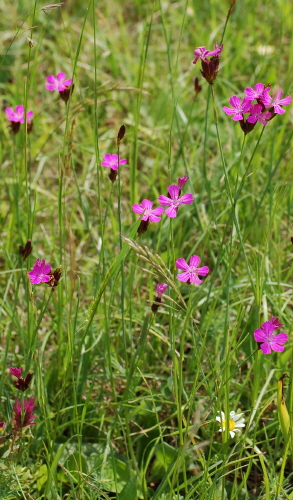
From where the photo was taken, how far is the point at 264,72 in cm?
254

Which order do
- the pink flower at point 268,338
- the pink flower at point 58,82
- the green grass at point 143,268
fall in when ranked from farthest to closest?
the pink flower at point 58,82 → the green grass at point 143,268 → the pink flower at point 268,338

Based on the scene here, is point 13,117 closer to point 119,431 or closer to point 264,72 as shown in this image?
point 119,431

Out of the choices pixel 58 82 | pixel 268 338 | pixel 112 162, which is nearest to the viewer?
pixel 268 338

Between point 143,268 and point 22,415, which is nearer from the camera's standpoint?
point 143,268

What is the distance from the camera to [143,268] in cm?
96

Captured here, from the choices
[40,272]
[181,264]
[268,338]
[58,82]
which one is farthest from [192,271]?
[58,82]

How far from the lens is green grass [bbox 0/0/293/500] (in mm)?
1180

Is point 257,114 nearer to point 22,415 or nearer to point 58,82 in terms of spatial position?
point 58,82

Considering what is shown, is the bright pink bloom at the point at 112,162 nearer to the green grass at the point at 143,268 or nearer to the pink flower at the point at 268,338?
the green grass at the point at 143,268

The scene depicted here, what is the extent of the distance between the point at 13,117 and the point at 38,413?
2.36 feet

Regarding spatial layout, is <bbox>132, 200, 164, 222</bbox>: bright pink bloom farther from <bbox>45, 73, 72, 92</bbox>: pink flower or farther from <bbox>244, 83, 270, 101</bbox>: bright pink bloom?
<bbox>45, 73, 72, 92</bbox>: pink flower

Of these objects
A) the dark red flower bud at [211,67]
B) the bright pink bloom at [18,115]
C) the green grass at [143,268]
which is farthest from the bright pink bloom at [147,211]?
the bright pink bloom at [18,115]

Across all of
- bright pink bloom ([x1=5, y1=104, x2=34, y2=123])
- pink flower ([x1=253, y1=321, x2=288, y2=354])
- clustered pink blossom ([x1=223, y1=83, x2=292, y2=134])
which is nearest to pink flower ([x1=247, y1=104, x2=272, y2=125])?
clustered pink blossom ([x1=223, y1=83, x2=292, y2=134])

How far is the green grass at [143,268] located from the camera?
118 cm
